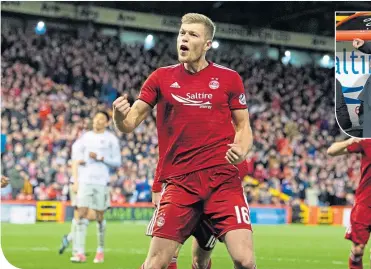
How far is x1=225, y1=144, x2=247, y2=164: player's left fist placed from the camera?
22.4ft

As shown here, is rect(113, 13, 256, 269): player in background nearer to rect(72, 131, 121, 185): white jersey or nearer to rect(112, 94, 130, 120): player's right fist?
rect(112, 94, 130, 120): player's right fist

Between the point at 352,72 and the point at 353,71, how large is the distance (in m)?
0.02

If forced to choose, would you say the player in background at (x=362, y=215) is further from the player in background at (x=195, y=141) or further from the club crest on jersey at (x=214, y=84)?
the club crest on jersey at (x=214, y=84)

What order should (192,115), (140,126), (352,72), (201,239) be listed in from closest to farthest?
Result: (192,115), (352,72), (201,239), (140,126)

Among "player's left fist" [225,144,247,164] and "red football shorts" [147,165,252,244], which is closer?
"player's left fist" [225,144,247,164]

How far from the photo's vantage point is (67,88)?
29750mm

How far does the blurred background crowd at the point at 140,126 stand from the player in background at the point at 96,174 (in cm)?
1000

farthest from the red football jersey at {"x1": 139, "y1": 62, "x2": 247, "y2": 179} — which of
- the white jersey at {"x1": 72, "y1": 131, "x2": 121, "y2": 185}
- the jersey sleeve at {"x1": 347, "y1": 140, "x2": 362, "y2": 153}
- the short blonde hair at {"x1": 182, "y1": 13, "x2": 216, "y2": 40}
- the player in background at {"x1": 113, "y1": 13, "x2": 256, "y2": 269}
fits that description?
the white jersey at {"x1": 72, "y1": 131, "x2": 121, "y2": 185}

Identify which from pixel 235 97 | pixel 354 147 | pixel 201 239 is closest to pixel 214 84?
pixel 235 97

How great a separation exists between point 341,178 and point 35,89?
11.8 meters

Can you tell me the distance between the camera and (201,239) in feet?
25.2

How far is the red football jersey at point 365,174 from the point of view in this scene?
9.73 m

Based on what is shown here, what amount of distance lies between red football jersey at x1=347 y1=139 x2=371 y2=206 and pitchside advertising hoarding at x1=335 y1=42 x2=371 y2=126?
2430 mm

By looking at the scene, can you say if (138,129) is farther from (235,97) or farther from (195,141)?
(195,141)
